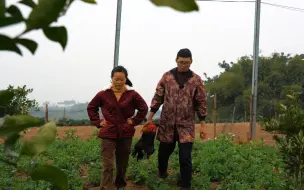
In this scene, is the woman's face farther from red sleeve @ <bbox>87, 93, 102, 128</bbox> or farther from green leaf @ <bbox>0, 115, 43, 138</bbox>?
green leaf @ <bbox>0, 115, 43, 138</bbox>

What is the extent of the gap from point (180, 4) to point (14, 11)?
0.50 feet

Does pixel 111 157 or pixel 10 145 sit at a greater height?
pixel 10 145

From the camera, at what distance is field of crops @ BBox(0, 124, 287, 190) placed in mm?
5199

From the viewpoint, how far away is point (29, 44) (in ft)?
1.44

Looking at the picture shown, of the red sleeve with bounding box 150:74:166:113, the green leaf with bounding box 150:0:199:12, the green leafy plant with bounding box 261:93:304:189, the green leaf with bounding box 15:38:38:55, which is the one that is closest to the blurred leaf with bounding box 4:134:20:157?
the green leaf with bounding box 15:38:38:55

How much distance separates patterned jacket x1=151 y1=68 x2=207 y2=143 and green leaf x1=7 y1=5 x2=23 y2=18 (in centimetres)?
435

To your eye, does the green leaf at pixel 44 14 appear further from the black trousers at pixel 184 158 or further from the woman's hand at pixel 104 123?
the black trousers at pixel 184 158

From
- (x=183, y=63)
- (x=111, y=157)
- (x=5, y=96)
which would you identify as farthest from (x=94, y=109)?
(x=5, y=96)

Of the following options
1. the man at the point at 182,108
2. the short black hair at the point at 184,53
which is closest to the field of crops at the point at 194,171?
the man at the point at 182,108

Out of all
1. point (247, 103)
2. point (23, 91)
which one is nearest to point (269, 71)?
point (247, 103)

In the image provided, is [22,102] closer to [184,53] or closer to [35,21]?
[184,53]

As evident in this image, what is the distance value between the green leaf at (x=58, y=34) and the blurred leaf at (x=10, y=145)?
118 mm

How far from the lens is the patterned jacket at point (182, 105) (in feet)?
15.6

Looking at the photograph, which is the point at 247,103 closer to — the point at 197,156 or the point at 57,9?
the point at 197,156
